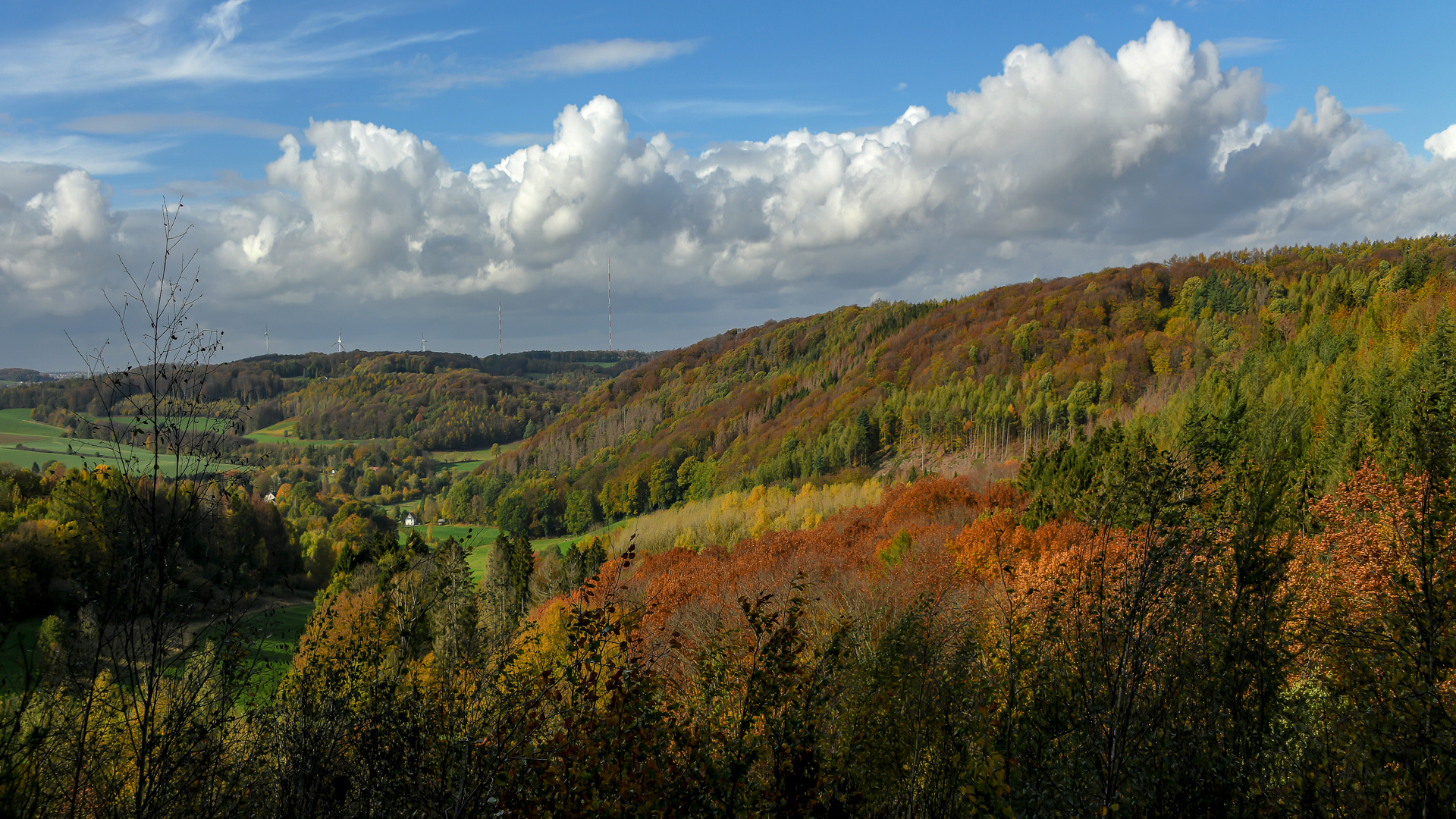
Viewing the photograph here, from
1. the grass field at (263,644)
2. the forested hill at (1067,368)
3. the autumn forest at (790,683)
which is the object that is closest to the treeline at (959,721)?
the autumn forest at (790,683)

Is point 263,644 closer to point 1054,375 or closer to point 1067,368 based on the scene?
point 1054,375

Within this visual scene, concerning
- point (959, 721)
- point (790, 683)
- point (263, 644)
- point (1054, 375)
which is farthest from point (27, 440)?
point (1054, 375)

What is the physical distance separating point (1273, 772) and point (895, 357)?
631 ft

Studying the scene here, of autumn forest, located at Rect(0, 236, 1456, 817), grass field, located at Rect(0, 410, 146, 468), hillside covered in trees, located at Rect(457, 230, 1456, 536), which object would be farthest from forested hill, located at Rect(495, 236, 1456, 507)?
grass field, located at Rect(0, 410, 146, 468)

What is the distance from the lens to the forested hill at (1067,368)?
9712cm

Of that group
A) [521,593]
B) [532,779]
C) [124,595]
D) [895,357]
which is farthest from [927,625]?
[895,357]

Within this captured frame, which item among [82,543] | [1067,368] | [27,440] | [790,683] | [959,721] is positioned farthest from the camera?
[27,440]

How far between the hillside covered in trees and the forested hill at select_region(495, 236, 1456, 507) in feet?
1.40

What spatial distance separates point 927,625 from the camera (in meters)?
11.2

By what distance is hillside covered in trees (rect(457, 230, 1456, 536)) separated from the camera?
95000 millimetres

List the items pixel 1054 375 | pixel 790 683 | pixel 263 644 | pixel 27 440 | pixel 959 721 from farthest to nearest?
pixel 27 440
pixel 1054 375
pixel 263 644
pixel 959 721
pixel 790 683

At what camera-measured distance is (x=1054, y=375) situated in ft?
479

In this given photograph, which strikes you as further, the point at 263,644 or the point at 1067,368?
the point at 1067,368

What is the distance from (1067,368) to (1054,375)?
137 inches
